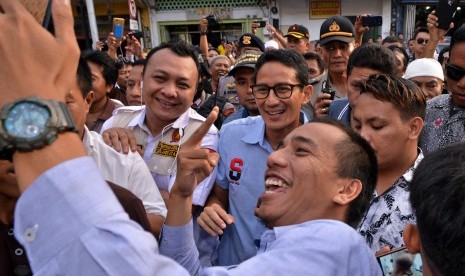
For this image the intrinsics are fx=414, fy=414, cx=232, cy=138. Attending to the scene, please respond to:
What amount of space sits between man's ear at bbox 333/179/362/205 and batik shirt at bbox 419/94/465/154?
3.19 feet

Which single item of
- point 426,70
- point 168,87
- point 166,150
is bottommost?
point 166,150

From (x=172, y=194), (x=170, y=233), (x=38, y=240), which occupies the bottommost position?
(x=170, y=233)

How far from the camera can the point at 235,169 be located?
2.27 meters

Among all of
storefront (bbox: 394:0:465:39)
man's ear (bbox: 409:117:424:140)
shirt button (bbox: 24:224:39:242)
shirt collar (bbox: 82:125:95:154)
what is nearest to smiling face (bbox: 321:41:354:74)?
man's ear (bbox: 409:117:424:140)

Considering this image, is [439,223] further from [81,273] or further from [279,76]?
[279,76]

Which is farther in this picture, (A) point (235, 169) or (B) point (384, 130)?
(A) point (235, 169)

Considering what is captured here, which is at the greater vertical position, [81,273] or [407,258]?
[81,273]

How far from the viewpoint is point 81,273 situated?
0.70m

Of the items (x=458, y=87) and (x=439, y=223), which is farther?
(x=458, y=87)

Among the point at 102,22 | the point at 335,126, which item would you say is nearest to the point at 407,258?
the point at 335,126

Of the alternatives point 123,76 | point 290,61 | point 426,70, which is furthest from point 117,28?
point 426,70

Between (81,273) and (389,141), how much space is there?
5.18 ft

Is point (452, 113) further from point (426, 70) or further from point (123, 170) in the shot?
point (123, 170)

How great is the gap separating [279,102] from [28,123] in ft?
6.06
